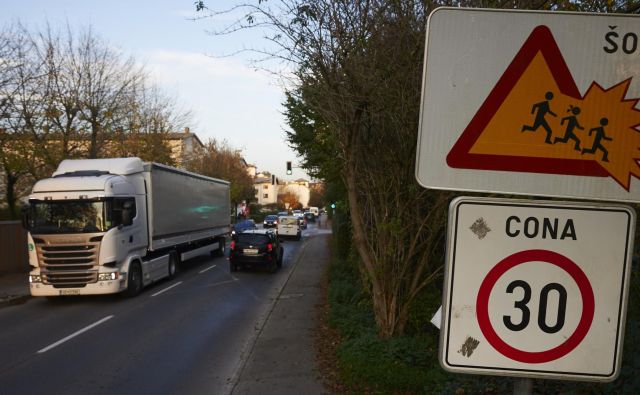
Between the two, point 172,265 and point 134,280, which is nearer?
point 134,280

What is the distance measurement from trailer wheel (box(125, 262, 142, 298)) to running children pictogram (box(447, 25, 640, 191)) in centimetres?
1395

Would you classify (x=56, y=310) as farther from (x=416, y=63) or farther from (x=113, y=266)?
(x=416, y=63)

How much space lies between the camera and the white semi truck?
43.3ft

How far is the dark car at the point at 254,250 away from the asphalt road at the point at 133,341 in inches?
145

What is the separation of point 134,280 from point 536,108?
573 inches

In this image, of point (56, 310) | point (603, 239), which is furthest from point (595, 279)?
point (56, 310)

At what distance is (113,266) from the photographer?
44.6ft

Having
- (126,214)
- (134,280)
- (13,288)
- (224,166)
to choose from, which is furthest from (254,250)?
(224,166)

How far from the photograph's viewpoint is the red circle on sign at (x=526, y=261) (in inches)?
70.7

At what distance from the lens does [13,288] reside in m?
15.3

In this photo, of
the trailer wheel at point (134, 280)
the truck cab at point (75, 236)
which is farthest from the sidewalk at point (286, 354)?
the truck cab at point (75, 236)

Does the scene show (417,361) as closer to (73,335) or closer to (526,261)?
(526,261)

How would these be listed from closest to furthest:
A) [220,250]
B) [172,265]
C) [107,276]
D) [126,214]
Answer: [107,276] → [126,214] → [172,265] → [220,250]

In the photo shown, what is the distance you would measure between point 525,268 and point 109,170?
14865 mm
